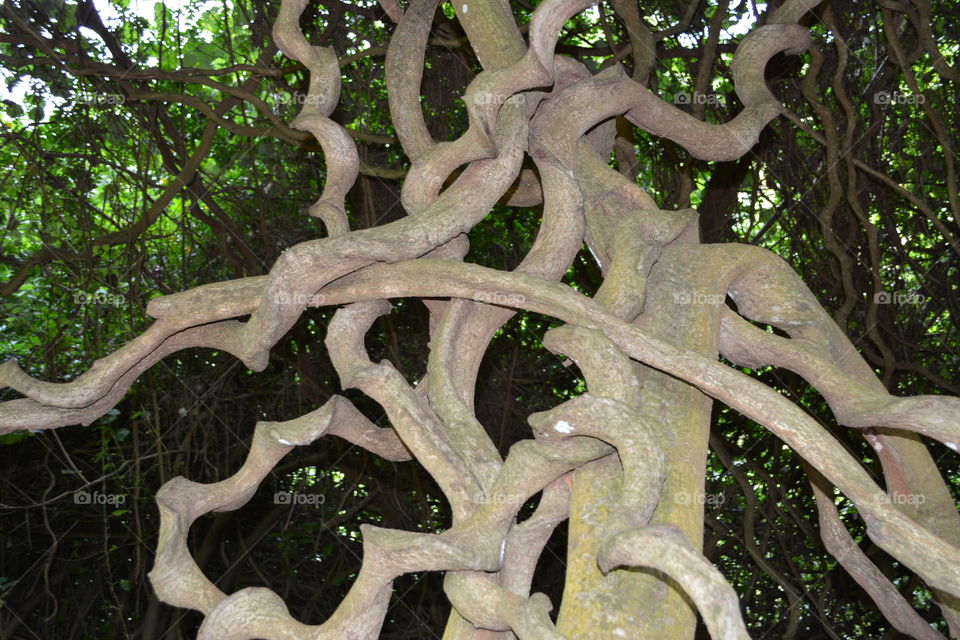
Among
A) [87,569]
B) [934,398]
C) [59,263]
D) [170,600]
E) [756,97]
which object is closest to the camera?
[934,398]

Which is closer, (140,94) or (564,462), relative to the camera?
(564,462)

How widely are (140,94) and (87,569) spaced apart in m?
2.10

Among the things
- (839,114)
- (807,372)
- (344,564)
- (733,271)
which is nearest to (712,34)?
(839,114)

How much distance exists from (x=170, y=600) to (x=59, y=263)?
1.96 metres

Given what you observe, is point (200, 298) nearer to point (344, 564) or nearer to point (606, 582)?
point (606, 582)

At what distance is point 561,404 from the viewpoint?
1.21 m

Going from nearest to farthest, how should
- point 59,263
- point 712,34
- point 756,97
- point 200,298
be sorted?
point 200,298
point 756,97
point 712,34
point 59,263

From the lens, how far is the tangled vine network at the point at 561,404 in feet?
3.92

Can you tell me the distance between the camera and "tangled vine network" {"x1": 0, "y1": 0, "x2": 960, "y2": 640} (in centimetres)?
119

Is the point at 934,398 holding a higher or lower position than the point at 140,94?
lower

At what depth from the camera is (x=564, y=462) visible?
4.07 feet

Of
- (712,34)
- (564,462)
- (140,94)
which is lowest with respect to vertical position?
(564,462)

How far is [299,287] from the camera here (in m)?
1.42

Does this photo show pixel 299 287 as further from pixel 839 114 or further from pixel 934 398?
pixel 839 114
